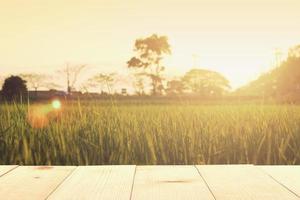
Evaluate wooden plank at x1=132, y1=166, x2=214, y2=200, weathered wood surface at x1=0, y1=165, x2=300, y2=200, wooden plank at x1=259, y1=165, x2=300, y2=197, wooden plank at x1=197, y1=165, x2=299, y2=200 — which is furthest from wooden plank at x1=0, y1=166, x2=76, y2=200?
wooden plank at x1=259, y1=165, x2=300, y2=197

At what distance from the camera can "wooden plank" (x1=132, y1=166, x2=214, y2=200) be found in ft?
5.45

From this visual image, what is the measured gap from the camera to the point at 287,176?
1.97m

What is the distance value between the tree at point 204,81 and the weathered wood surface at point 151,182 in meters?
50.3

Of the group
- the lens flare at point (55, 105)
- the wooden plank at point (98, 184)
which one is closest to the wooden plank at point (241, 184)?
the wooden plank at point (98, 184)

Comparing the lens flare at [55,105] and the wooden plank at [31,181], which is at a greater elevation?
the lens flare at [55,105]

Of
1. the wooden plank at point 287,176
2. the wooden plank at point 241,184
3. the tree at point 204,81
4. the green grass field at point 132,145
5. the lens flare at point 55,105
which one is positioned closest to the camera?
the wooden plank at point 241,184

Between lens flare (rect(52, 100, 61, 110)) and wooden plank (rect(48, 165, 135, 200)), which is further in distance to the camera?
lens flare (rect(52, 100, 61, 110))

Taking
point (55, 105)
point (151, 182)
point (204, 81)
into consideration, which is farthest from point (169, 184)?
point (204, 81)

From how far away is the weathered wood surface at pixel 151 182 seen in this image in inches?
65.7

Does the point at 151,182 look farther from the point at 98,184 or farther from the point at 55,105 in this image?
the point at 55,105

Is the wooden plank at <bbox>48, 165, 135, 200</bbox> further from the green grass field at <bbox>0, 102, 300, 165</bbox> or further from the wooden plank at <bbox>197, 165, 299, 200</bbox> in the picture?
the green grass field at <bbox>0, 102, 300, 165</bbox>

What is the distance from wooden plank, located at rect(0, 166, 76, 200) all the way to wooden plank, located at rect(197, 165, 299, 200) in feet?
2.04

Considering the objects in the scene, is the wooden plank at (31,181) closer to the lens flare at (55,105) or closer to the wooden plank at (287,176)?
the wooden plank at (287,176)

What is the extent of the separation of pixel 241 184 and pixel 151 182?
1.18 ft
